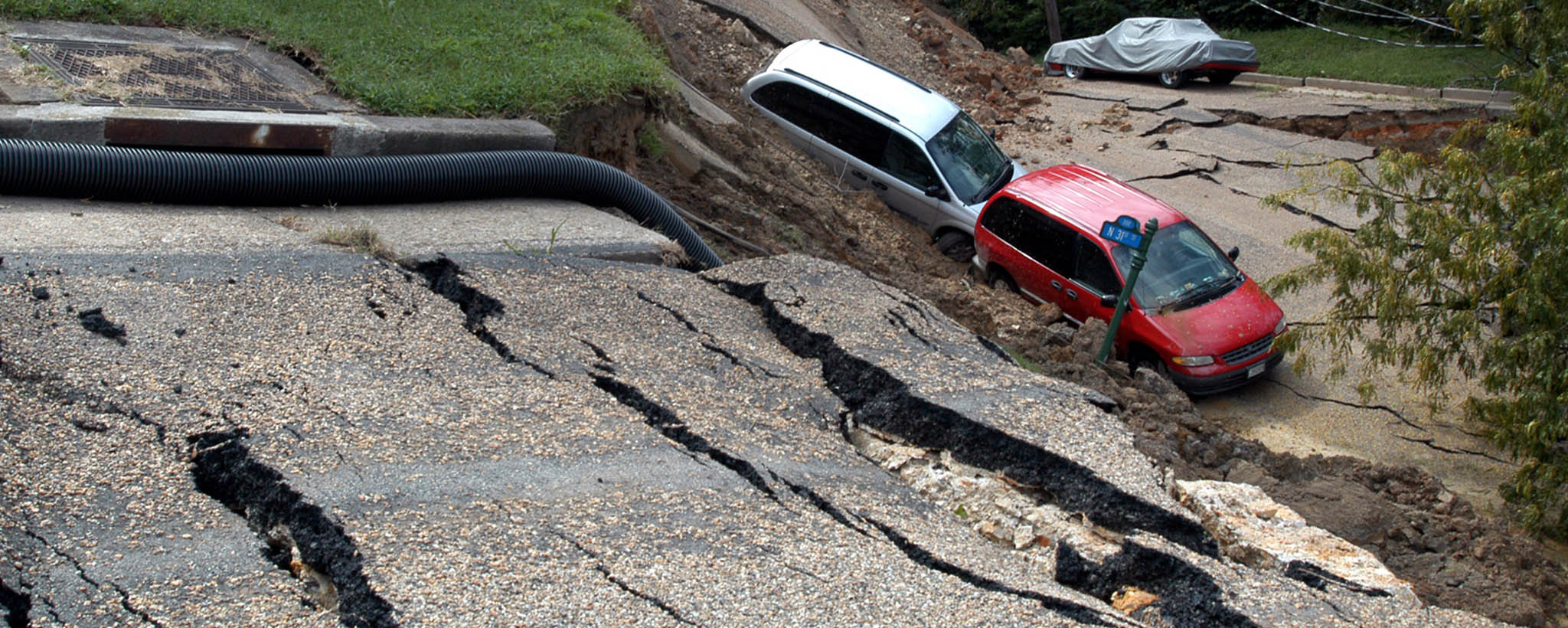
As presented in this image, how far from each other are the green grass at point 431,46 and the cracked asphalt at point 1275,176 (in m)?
5.93

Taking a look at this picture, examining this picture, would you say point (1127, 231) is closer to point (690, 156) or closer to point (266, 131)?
point (690, 156)

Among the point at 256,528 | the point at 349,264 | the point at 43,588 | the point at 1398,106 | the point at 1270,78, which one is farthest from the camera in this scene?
the point at 1270,78

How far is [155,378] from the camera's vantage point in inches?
180

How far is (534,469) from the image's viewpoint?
4383 millimetres

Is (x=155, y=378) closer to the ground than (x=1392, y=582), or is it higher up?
higher up

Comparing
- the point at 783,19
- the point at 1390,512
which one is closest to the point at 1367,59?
the point at 783,19

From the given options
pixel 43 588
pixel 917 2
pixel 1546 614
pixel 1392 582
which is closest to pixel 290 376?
pixel 43 588

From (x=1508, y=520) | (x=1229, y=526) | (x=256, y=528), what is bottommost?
(x=1508, y=520)

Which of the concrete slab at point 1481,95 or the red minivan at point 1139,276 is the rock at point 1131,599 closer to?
the red minivan at point 1139,276

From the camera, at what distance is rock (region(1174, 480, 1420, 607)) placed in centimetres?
455

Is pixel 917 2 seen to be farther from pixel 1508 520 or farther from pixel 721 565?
pixel 721 565

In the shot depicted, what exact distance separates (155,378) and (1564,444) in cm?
862

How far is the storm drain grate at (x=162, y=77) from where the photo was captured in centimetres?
738

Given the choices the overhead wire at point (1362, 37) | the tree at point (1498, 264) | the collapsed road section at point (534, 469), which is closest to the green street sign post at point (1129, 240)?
the tree at point (1498, 264)
